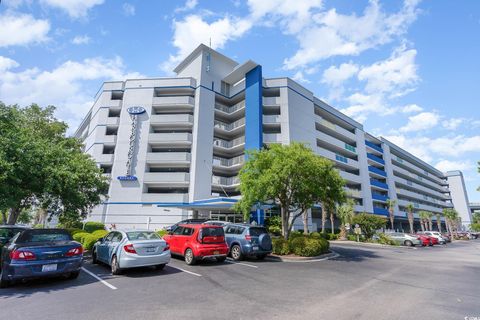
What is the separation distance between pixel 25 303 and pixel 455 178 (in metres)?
132

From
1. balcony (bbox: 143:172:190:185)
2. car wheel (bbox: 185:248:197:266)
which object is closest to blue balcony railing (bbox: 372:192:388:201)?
balcony (bbox: 143:172:190:185)

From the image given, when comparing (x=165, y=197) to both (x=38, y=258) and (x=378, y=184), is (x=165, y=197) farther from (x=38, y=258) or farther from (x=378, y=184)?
(x=378, y=184)

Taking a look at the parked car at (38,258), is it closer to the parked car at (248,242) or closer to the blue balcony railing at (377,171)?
the parked car at (248,242)

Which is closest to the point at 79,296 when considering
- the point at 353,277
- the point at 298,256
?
the point at 353,277

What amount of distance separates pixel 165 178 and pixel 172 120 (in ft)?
28.1

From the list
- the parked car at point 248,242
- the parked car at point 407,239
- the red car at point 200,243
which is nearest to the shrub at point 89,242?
the red car at point 200,243

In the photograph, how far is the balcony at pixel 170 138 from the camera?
3619 cm

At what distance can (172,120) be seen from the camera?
37188mm

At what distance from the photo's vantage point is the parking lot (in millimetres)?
5773

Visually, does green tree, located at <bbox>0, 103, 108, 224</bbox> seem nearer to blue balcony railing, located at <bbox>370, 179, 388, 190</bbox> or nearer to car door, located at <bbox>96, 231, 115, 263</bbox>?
car door, located at <bbox>96, 231, 115, 263</bbox>

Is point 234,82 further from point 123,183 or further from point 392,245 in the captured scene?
point 392,245

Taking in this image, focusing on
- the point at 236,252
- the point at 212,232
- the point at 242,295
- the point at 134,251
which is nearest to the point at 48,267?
the point at 134,251

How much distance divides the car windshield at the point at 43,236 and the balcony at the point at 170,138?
27.4 metres

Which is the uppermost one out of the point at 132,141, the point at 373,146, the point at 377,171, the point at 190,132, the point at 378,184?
the point at 373,146
